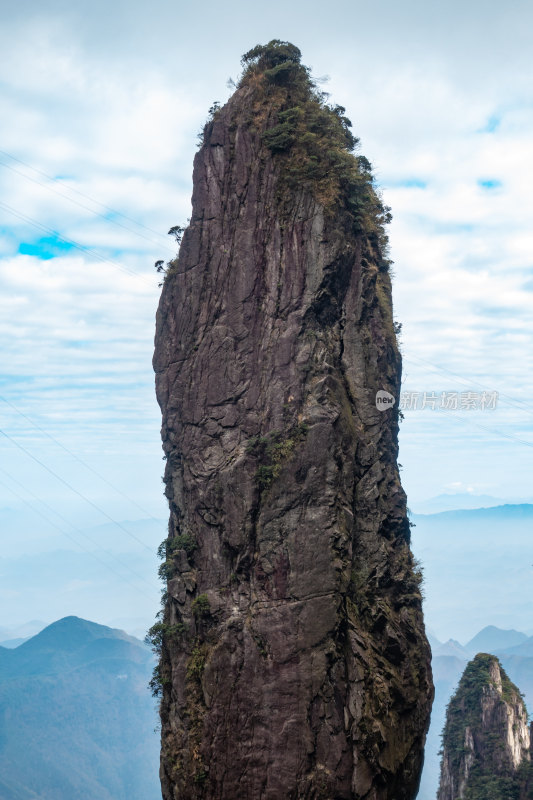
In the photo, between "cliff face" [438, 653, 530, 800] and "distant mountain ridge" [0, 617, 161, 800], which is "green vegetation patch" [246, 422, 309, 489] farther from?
"distant mountain ridge" [0, 617, 161, 800]

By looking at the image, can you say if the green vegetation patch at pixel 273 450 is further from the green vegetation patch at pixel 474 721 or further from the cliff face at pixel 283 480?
the green vegetation patch at pixel 474 721

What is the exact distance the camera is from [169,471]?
25375 millimetres

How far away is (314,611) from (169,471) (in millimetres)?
7912

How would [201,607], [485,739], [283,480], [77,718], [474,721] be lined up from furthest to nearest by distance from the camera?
1. [77,718]
2. [474,721]
3. [485,739]
4. [201,607]
5. [283,480]

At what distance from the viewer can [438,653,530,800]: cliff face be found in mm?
52219

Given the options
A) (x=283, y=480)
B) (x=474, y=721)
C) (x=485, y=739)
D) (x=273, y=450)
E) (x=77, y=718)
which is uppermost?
(x=273, y=450)

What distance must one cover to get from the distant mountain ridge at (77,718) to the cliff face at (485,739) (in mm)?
76823

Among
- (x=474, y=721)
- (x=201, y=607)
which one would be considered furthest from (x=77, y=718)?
(x=201, y=607)

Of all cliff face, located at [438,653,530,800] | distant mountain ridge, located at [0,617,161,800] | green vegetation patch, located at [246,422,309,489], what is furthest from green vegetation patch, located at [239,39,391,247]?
distant mountain ridge, located at [0,617,161,800]


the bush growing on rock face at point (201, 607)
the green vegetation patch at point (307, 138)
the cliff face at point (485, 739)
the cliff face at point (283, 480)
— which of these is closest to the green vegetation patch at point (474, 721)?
the cliff face at point (485, 739)

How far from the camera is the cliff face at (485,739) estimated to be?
5222 centimetres

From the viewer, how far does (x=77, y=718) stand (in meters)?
140

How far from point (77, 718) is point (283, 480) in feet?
460

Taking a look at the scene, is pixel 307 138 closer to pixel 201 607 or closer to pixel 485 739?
pixel 201 607
